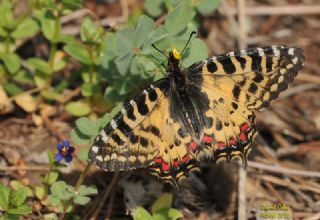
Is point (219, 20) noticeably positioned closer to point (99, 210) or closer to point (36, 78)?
point (36, 78)

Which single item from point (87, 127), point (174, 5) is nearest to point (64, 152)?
point (87, 127)

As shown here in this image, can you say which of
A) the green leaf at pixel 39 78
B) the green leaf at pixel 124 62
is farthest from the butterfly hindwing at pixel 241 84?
the green leaf at pixel 39 78

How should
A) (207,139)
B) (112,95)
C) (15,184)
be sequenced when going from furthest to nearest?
1. (112,95)
2. (15,184)
3. (207,139)

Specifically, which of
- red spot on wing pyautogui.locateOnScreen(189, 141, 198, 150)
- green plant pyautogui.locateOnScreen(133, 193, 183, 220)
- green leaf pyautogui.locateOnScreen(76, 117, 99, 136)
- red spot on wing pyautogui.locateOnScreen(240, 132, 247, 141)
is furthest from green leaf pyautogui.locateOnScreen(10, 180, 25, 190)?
red spot on wing pyautogui.locateOnScreen(240, 132, 247, 141)

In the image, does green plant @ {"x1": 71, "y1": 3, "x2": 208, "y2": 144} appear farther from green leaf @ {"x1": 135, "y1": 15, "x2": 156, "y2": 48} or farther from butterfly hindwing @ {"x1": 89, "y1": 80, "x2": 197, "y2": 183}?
butterfly hindwing @ {"x1": 89, "y1": 80, "x2": 197, "y2": 183}

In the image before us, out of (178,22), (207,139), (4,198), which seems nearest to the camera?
(4,198)

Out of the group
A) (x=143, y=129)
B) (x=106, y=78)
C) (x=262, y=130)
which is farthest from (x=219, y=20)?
(x=143, y=129)

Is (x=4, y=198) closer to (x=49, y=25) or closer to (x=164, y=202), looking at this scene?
A: (x=164, y=202)
